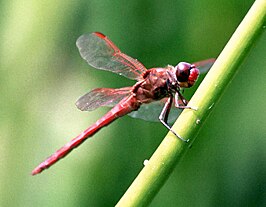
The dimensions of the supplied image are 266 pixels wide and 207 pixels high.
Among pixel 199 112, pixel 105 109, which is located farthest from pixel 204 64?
pixel 199 112

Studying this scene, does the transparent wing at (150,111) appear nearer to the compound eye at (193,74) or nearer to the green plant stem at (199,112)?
the compound eye at (193,74)

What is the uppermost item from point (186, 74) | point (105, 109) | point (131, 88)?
point (186, 74)

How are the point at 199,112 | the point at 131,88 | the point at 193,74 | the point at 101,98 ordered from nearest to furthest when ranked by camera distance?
the point at 199,112
the point at 193,74
the point at 101,98
the point at 131,88

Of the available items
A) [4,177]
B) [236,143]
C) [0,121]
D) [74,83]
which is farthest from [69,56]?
[236,143]

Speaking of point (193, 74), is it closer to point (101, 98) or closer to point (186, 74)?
point (186, 74)

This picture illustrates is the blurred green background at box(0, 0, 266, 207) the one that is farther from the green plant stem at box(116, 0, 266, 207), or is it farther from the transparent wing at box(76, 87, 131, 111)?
the green plant stem at box(116, 0, 266, 207)

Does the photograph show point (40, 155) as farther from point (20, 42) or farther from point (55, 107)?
point (20, 42)

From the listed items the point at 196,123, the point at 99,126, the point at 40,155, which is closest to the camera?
the point at 196,123
